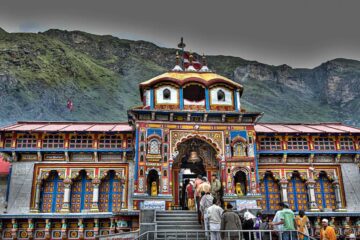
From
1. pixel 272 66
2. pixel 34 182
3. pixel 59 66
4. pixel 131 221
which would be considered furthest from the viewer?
pixel 272 66

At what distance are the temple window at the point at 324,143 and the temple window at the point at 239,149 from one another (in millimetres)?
5747

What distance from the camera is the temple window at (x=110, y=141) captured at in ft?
73.3

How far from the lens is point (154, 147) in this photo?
67.4 feet

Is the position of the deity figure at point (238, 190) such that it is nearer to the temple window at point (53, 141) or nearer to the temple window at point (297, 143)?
the temple window at point (297, 143)

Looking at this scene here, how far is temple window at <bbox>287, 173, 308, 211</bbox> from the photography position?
22922mm

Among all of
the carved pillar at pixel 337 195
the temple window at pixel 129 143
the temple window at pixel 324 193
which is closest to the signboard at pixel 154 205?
A: the temple window at pixel 129 143

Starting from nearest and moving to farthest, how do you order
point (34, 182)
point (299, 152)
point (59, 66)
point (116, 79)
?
point (34, 182), point (299, 152), point (59, 66), point (116, 79)

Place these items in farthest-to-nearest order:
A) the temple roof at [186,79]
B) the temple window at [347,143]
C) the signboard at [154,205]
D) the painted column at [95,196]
→ the temple window at [347,143] < the temple roof at [186,79] < the painted column at [95,196] < the signboard at [154,205]

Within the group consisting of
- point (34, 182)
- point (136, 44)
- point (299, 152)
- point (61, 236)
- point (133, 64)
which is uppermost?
point (136, 44)

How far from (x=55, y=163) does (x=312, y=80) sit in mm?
72518

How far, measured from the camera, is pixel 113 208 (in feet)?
70.9

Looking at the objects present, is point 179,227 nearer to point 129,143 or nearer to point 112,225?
point 112,225

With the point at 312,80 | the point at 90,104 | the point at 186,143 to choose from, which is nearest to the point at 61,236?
the point at 186,143

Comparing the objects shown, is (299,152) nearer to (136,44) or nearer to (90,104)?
(90,104)
